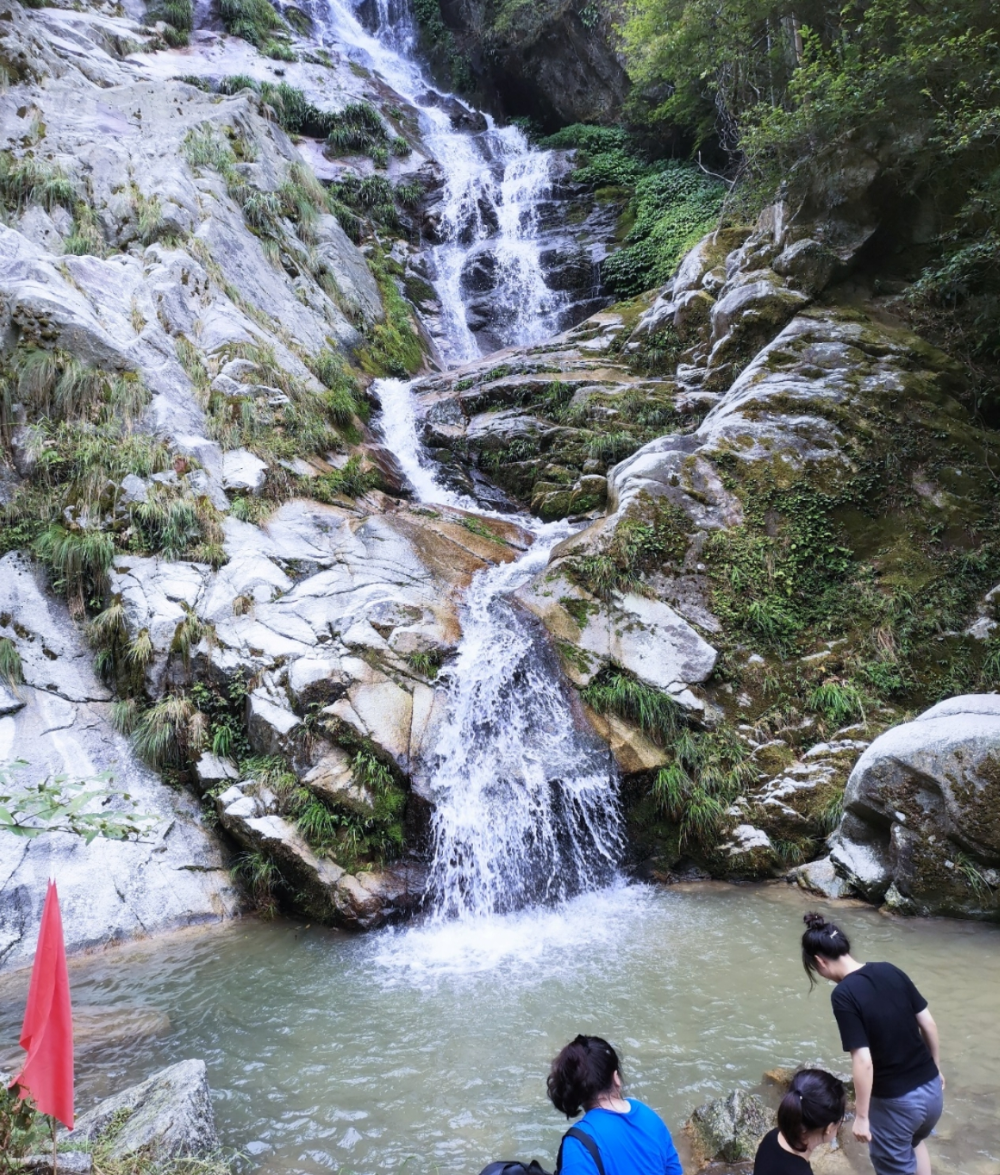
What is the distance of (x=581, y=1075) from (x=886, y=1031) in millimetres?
1292

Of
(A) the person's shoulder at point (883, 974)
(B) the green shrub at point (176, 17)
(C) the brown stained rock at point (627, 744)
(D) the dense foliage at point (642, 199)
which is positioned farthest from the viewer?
(B) the green shrub at point (176, 17)

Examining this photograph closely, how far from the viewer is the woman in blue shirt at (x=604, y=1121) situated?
1993 mm

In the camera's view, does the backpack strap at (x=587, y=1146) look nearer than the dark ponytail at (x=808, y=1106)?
Yes

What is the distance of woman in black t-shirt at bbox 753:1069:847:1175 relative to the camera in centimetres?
222

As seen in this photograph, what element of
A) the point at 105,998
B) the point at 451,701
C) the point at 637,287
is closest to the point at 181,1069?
the point at 105,998

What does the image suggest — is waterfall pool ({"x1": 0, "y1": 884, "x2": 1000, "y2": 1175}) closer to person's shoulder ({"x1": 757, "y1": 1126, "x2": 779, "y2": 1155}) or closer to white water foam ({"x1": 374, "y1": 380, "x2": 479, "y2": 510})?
person's shoulder ({"x1": 757, "y1": 1126, "x2": 779, "y2": 1155})

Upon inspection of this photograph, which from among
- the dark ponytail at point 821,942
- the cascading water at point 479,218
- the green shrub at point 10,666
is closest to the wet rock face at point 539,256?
the cascading water at point 479,218

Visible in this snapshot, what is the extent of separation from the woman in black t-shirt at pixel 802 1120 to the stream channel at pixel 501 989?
131cm

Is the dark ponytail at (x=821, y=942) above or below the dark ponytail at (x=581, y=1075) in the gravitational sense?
below

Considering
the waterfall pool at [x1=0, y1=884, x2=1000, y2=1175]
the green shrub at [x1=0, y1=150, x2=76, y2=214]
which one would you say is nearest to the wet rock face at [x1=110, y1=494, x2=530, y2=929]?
the waterfall pool at [x1=0, y1=884, x2=1000, y2=1175]

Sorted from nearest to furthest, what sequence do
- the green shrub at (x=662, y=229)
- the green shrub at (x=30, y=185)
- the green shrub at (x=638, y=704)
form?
1. the green shrub at (x=638, y=704)
2. the green shrub at (x=30, y=185)
3. the green shrub at (x=662, y=229)

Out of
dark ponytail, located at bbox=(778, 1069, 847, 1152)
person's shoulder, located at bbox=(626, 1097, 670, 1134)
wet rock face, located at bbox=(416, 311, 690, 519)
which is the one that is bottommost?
dark ponytail, located at bbox=(778, 1069, 847, 1152)

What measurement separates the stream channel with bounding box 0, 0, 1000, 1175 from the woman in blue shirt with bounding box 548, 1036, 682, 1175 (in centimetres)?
184

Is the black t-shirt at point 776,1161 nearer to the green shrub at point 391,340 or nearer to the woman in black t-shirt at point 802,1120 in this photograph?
the woman in black t-shirt at point 802,1120
